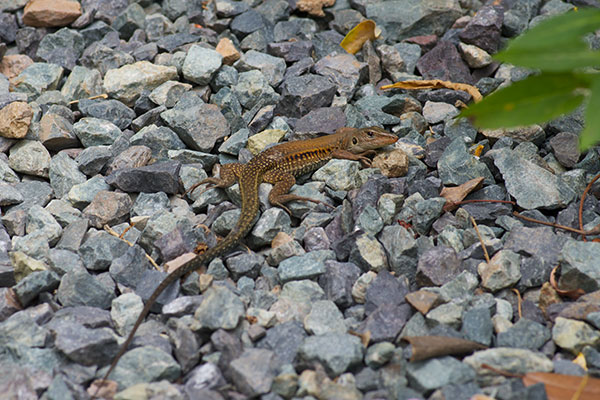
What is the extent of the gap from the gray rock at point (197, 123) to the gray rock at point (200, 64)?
0.41 m

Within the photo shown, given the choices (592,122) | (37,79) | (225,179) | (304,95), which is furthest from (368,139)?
(37,79)

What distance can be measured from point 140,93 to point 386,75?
8.29 ft

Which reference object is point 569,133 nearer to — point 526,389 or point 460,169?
point 460,169

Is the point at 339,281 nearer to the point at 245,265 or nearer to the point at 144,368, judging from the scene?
the point at 245,265

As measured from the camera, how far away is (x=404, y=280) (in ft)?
12.7

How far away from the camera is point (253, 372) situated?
10.3 ft

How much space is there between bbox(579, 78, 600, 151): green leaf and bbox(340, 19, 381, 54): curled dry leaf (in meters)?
4.18

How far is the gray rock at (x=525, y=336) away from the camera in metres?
3.30

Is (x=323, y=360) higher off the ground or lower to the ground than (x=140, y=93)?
lower

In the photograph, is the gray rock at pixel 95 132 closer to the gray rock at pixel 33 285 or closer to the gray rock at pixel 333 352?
the gray rock at pixel 33 285

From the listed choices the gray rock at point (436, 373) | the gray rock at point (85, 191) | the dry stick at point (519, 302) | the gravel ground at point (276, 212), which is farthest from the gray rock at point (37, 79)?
the dry stick at point (519, 302)

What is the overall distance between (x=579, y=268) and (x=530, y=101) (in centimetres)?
158

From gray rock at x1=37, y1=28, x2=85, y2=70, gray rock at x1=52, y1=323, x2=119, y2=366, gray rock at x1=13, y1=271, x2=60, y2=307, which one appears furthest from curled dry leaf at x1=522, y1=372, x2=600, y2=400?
gray rock at x1=37, y1=28, x2=85, y2=70

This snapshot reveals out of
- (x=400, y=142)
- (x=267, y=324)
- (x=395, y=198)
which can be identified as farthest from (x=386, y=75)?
(x=267, y=324)
